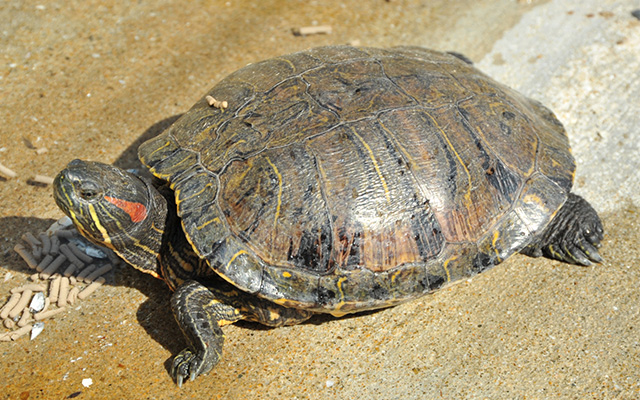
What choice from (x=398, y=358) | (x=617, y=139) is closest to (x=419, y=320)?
(x=398, y=358)

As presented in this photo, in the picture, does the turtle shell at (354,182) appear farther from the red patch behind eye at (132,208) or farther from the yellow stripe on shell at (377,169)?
the red patch behind eye at (132,208)

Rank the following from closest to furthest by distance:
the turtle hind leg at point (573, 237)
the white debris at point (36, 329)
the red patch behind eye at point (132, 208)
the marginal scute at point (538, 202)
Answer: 1. the red patch behind eye at point (132, 208)
2. the white debris at point (36, 329)
3. the marginal scute at point (538, 202)
4. the turtle hind leg at point (573, 237)

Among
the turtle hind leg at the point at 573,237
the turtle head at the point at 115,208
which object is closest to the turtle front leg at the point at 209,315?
the turtle head at the point at 115,208

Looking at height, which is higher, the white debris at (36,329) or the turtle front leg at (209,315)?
the turtle front leg at (209,315)

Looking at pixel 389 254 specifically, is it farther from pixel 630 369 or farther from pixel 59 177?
pixel 59 177

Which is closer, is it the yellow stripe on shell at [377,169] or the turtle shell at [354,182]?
the turtle shell at [354,182]

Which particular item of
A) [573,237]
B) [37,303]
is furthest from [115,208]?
[573,237]

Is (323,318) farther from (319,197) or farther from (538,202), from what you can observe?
(538,202)
